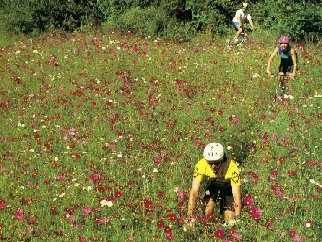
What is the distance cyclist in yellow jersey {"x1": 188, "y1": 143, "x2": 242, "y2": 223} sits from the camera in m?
5.20

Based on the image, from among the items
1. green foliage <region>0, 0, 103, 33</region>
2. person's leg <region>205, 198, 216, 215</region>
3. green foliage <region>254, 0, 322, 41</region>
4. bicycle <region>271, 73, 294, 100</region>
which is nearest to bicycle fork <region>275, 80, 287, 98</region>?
bicycle <region>271, 73, 294, 100</region>

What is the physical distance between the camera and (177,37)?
17.1m

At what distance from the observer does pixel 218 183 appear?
219 inches

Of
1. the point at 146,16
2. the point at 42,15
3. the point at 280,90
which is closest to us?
the point at 280,90

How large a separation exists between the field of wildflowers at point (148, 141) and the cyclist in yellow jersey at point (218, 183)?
162mm

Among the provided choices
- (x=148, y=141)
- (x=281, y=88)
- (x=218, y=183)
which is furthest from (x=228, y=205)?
(x=281, y=88)

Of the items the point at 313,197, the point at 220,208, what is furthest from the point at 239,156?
the point at 313,197

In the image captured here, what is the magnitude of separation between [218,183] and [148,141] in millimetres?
2602

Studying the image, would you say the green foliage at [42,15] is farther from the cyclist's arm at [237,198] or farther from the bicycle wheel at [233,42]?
the cyclist's arm at [237,198]

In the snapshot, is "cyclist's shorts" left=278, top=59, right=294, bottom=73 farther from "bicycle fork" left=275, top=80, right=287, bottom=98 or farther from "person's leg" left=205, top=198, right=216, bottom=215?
"person's leg" left=205, top=198, right=216, bottom=215

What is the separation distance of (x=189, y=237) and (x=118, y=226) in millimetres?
979

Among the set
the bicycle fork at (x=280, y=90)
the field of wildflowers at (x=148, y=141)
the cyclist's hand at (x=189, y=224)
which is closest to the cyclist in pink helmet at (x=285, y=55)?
the bicycle fork at (x=280, y=90)

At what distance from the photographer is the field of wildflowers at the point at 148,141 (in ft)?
17.2

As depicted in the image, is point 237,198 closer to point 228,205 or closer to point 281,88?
point 228,205
